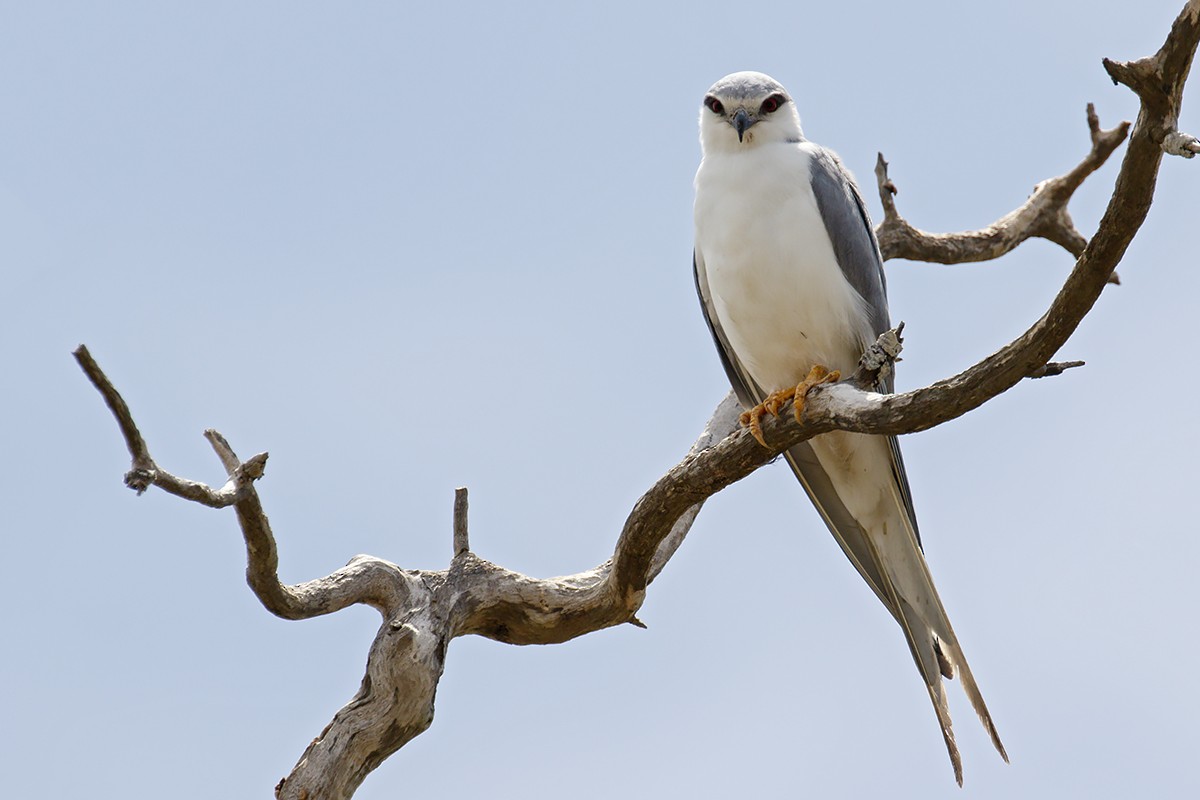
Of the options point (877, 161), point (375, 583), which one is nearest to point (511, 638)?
point (375, 583)

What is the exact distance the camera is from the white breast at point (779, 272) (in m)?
5.44

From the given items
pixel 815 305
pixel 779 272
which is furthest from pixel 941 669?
pixel 779 272

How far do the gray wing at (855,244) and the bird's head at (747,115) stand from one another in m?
0.29

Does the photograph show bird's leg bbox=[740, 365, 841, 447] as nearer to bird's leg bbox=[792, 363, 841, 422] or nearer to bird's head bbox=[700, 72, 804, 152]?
bird's leg bbox=[792, 363, 841, 422]

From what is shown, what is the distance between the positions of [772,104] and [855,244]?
0.99 meters

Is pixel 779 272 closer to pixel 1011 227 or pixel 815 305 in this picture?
pixel 815 305

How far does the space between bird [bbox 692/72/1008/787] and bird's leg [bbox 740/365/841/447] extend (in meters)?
0.02

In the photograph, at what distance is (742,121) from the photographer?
19.6ft

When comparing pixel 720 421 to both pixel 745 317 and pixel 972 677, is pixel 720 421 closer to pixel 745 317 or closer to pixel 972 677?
pixel 745 317

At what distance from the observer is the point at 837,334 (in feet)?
18.1

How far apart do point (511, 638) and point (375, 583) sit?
85 cm

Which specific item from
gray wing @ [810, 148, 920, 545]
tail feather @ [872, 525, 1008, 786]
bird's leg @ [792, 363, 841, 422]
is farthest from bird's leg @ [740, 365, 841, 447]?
tail feather @ [872, 525, 1008, 786]

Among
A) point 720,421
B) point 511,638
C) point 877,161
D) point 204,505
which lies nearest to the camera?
point 204,505

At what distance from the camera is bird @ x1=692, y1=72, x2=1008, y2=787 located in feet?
17.9
